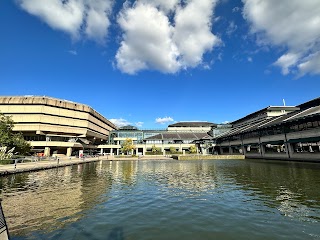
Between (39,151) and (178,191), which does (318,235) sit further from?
(39,151)

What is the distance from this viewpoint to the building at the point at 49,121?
3307 inches

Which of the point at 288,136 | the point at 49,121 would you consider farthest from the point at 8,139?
the point at 288,136

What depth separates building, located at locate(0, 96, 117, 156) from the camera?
3307 inches

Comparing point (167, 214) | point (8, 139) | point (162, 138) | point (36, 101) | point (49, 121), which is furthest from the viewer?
point (162, 138)

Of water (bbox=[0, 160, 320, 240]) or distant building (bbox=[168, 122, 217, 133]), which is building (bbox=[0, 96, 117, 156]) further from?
water (bbox=[0, 160, 320, 240])

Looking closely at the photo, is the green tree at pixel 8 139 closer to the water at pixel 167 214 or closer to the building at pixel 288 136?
the water at pixel 167 214

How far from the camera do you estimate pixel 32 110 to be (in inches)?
3354

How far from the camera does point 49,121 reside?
86875 mm

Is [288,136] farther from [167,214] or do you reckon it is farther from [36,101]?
[36,101]

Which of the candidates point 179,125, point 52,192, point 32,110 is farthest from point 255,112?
point 32,110

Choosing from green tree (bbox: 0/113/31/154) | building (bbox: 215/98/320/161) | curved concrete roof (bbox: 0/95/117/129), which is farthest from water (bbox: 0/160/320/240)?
curved concrete roof (bbox: 0/95/117/129)

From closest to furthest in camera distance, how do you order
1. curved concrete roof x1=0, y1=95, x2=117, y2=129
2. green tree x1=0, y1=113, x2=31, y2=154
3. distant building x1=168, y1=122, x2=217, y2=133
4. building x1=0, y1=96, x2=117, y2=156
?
green tree x1=0, y1=113, x2=31, y2=154 → building x1=0, y1=96, x2=117, y2=156 → curved concrete roof x1=0, y1=95, x2=117, y2=129 → distant building x1=168, y1=122, x2=217, y2=133

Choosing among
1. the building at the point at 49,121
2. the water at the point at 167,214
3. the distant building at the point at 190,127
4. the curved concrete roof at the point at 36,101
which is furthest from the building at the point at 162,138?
the water at the point at 167,214

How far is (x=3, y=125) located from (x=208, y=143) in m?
78.1
